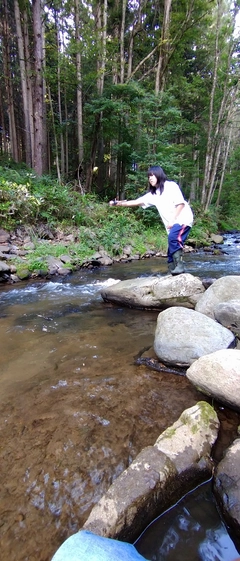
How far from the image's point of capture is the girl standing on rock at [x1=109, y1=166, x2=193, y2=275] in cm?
407

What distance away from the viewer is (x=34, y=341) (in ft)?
11.7

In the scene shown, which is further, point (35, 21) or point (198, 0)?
point (198, 0)

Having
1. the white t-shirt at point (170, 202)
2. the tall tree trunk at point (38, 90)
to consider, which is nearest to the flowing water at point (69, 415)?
the white t-shirt at point (170, 202)

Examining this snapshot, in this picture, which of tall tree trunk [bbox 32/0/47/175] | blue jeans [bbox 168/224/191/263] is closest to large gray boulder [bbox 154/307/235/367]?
blue jeans [bbox 168/224/191/263]

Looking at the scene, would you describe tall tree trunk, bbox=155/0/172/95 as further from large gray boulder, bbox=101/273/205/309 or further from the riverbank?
large gray boulder, bbox=101/273/205/309

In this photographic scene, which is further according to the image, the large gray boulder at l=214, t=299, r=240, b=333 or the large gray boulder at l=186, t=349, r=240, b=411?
the large gray boulder at l=214, t=299, r=240, b=333

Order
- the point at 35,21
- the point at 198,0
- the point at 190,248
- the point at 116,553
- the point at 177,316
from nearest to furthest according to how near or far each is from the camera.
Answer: the point at 116,553, the point at 177,316, the point at 35,21, the point at 190,248, the point at 198,0

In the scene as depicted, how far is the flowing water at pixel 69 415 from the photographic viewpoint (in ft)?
5.07

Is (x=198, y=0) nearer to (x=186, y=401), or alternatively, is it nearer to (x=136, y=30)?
(x=136, y=30)

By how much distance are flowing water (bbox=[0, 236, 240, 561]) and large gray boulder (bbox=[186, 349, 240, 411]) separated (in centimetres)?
14

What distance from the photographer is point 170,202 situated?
415cm

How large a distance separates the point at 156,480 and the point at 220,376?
960 millimetres

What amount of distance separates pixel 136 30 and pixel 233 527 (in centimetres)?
1901

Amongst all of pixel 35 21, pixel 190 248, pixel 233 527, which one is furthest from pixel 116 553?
pixel 35 21
